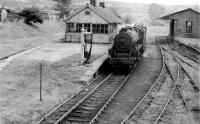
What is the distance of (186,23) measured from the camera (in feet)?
140

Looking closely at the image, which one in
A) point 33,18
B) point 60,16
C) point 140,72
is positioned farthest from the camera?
point 60,16

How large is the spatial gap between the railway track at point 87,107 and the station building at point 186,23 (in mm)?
26584

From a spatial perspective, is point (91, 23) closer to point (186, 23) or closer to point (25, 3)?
point (186, 23)

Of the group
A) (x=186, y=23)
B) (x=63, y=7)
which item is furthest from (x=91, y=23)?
(x=63, y=7)

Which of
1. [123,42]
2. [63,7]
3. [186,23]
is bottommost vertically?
[123,42]

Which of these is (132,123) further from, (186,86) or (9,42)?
(9,42)

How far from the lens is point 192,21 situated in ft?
138

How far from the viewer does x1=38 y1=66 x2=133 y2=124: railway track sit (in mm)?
12211

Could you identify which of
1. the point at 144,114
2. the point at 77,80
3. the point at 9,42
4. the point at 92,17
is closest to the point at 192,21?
the point at 92,17

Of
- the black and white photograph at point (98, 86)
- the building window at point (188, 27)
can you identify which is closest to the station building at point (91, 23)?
the black and white photograph at point (98, 86)

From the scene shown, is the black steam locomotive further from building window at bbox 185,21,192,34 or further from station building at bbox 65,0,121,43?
building window at bbox 185,21,192,34

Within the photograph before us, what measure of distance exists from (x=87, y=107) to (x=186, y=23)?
32.3 metres

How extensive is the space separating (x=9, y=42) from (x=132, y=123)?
1025 inches

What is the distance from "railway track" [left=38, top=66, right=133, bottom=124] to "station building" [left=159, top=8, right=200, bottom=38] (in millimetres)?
26584
